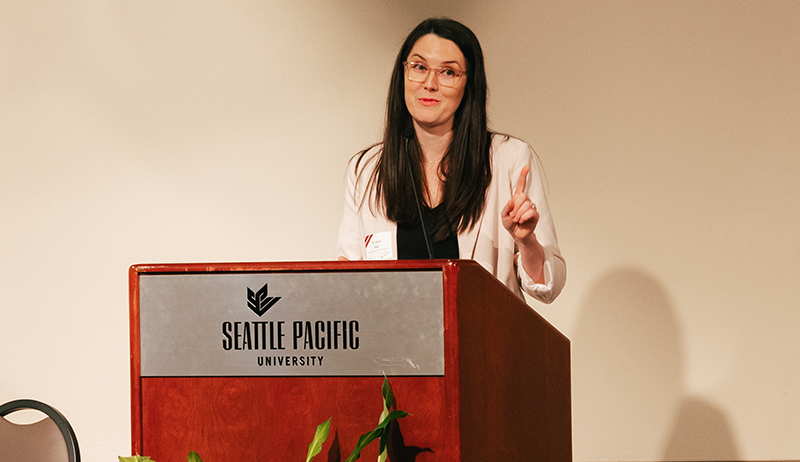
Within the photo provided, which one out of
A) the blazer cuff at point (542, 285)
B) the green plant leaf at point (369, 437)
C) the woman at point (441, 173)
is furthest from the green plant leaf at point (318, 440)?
the woman at point (441, 173)

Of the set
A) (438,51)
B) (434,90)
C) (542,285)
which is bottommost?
(542,285)

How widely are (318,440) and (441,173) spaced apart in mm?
959

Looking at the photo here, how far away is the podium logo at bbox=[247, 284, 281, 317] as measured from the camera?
2.59 feet

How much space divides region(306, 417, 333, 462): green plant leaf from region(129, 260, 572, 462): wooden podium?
45 millimetres

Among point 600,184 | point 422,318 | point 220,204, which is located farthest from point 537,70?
point 422,318

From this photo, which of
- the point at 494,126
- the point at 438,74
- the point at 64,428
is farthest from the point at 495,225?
the point at 494,126

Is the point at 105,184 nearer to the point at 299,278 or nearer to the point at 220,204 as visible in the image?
the point at 220,204

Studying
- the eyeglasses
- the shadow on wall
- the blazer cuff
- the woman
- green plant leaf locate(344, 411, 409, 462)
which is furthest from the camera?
the shadow on wall

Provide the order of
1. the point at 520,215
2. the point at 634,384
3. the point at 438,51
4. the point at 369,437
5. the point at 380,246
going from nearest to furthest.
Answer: the point at 369,437 → the point at 520,215 → the point at 380,246 → the point at 438,51 → the point at 634,384

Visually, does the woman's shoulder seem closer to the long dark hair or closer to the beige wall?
the long dark hair

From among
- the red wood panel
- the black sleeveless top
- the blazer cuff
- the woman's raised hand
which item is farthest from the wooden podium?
the black sleeveless top

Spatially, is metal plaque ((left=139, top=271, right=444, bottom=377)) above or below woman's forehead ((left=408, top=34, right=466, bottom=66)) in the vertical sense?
below

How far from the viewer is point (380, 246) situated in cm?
155

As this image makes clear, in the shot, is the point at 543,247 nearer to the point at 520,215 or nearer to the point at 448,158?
the point at 520,215
